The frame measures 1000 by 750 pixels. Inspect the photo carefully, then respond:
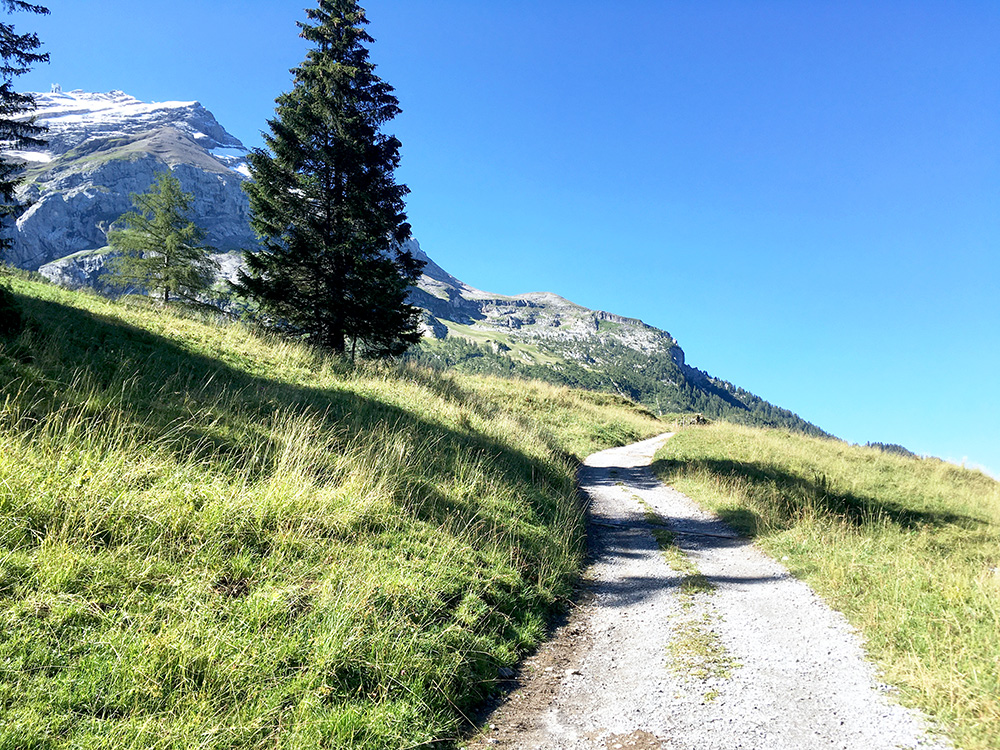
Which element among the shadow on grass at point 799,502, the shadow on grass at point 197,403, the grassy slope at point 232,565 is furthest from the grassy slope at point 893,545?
the shadow on grass at point 197,403

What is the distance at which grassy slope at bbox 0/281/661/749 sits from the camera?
10.3ft

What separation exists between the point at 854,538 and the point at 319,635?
9160mm

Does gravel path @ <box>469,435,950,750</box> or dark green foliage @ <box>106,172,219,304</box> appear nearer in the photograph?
gravel path @ <box>469,435,950,750</box>

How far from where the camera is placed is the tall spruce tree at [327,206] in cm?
1675

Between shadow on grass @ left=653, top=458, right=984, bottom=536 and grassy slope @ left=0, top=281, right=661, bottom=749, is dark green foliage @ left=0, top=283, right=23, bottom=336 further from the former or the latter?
shadow on grass @ left=653, top=458, right=984, bottom=536

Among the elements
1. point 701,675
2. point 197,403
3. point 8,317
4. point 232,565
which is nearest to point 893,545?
point 701,675

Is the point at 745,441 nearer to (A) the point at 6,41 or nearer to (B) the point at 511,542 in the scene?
(B) the point at 511,542

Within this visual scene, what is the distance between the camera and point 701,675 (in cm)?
455

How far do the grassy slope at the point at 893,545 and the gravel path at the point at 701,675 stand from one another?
324 mm

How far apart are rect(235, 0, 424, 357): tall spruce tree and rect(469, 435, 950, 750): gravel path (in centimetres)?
1333

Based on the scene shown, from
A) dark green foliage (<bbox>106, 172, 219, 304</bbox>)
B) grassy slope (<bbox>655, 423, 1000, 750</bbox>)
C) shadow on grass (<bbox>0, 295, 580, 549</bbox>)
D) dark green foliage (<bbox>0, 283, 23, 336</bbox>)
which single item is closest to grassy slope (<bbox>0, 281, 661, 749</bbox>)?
shadow on grass (<bbox>0, 295, 580, 549</bbox>)

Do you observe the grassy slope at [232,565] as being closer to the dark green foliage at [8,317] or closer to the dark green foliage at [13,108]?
the dark green foliage at [8,317]

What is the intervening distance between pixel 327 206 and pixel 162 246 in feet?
51.8

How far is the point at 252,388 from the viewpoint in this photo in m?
9.98
